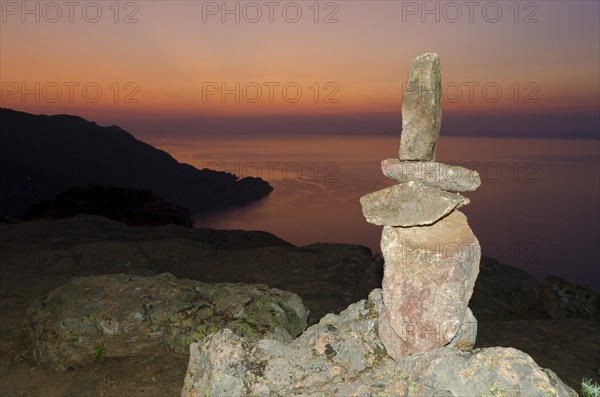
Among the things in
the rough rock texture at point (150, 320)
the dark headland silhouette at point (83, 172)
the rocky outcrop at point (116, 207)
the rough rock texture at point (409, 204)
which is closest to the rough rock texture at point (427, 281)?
the rough rock texture at point (409, 204)

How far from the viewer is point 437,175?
6078mm

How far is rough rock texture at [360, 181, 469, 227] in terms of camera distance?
6000mm

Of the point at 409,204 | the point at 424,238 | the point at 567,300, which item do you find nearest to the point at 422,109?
the point at 409,204

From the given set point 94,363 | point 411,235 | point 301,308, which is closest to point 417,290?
point 411,235

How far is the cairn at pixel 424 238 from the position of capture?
589cm

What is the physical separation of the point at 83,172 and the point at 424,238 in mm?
176429

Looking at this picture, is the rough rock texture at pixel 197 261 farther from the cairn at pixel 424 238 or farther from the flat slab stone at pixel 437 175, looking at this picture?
the flat slab stone at pixel 437 175

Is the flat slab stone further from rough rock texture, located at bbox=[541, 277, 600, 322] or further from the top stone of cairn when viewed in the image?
rough rock texture, located at bbox=[541, 277, 600, 322]

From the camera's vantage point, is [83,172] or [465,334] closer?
[465,334]

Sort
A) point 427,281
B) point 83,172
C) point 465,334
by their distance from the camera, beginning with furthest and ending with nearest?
1. point 83,172
2. point 465,334
3. point 427,281

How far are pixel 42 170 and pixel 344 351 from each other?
517 ft

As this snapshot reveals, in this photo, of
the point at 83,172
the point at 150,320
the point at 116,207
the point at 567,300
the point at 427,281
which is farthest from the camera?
the point at 83,172

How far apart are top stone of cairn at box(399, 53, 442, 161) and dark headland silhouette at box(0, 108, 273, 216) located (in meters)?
117

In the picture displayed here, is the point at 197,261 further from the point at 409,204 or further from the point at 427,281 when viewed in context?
the point at 427,281
